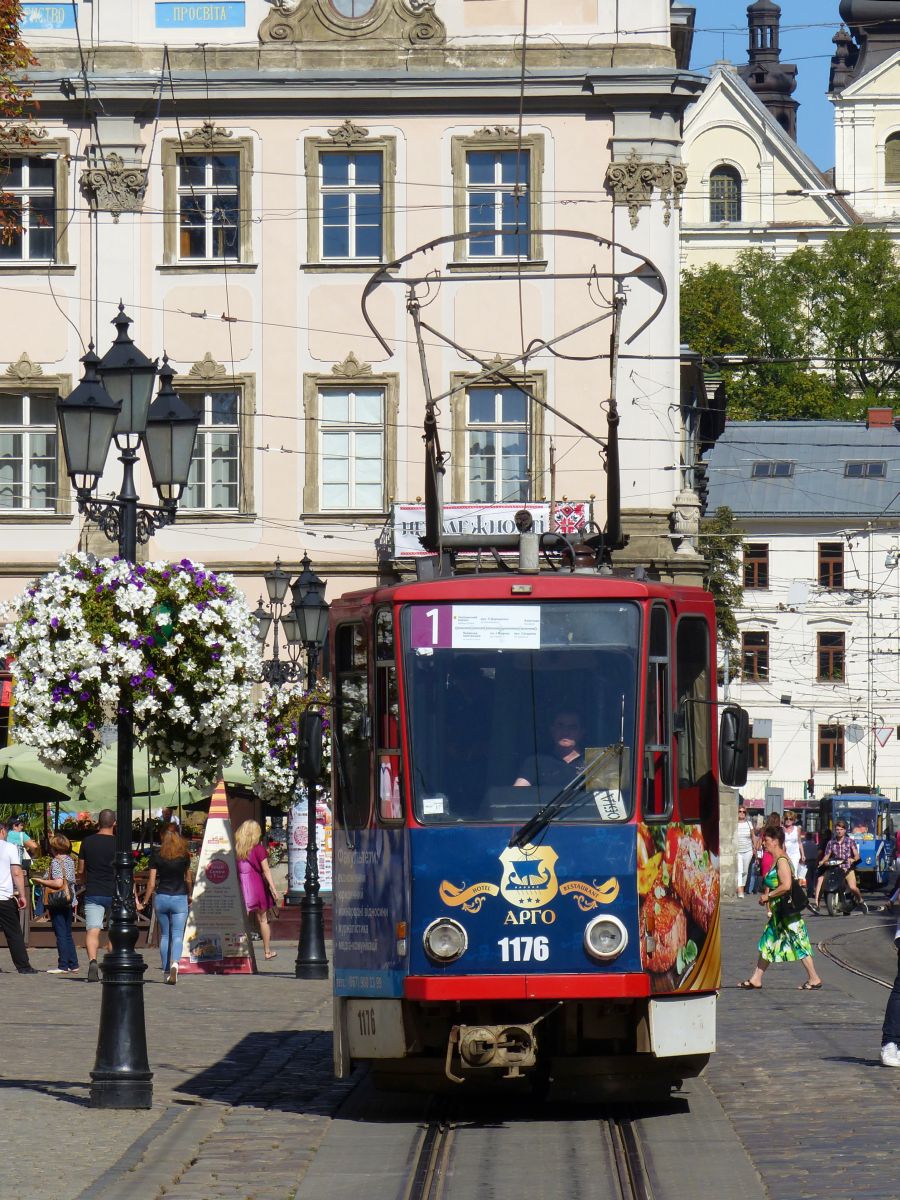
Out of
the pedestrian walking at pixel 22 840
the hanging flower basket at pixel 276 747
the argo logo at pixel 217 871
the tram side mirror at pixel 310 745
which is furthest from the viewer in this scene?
the pedestrian walking at pixel 22 840

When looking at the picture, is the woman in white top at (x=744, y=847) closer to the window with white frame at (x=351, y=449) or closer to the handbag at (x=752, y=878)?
the handbag at (x=752, y=878)

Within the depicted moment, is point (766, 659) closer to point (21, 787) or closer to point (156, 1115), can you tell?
point (21, 787)

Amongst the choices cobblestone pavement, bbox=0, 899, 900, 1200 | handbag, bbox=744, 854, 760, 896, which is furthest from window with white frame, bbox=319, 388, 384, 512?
cobblestone pavement, bbox=0, 899, 900, 1200

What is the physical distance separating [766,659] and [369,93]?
45056 mm

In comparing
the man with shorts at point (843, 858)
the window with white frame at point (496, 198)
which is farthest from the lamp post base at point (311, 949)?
the man with shorts at point (843, 858)

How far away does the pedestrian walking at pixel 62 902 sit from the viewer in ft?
80.3

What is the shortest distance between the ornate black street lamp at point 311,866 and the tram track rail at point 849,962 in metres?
5.59

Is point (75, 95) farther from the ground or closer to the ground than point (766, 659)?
farther from the ground

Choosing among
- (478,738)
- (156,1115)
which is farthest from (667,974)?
(156,1115)

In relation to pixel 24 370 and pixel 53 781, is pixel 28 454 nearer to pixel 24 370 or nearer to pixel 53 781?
pixel 24 370

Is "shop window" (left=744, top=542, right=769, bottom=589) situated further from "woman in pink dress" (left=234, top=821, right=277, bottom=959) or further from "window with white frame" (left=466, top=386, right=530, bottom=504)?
"woman in pink dress" (left=234, top=821, right=277, bottom=959)

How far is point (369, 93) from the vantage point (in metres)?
37.0

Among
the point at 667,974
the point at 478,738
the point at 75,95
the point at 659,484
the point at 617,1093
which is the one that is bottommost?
the point at 617,1093

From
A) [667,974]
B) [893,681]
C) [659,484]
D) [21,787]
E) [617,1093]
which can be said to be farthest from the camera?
[893,681]
